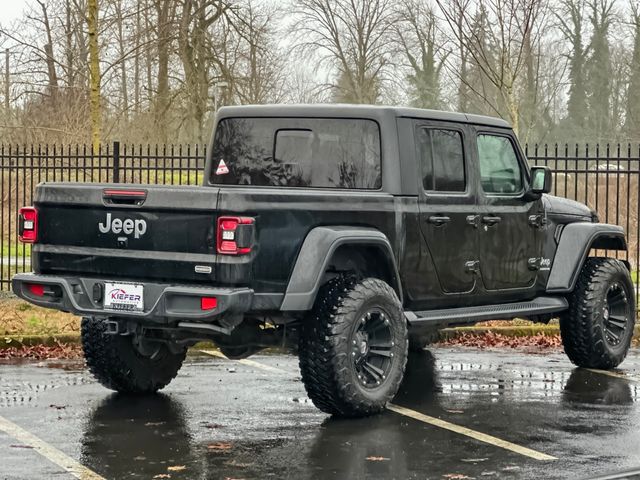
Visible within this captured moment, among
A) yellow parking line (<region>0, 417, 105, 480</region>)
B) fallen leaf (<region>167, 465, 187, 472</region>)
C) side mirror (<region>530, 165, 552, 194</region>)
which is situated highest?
side mirror (<region>530, 165, 552, 194</region>)

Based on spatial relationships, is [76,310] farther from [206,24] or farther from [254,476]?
[206,24]

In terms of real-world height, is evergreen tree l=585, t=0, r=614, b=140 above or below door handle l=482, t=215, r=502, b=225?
above

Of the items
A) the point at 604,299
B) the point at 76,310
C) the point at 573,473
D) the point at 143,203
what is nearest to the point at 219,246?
the point at 143,203

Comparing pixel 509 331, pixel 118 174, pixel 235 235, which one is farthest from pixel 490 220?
pixel 118 174

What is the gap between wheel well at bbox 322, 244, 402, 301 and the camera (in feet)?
25.7

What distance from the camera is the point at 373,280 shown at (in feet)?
25.5

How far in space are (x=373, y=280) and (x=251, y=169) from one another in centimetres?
154

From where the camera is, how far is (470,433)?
23.6 feet

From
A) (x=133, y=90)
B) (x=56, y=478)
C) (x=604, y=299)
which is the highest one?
(x=133, y=90)

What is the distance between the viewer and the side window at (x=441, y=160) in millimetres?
8516

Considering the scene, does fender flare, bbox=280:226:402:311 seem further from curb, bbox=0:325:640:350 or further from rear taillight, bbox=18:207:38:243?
curb, bbox=0:325:640:350

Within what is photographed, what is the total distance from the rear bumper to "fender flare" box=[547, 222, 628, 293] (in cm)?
351

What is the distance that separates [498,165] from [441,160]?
850 mm

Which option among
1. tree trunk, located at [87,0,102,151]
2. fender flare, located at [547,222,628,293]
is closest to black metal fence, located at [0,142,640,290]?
tree trunk, located at [87,0,102,151]
